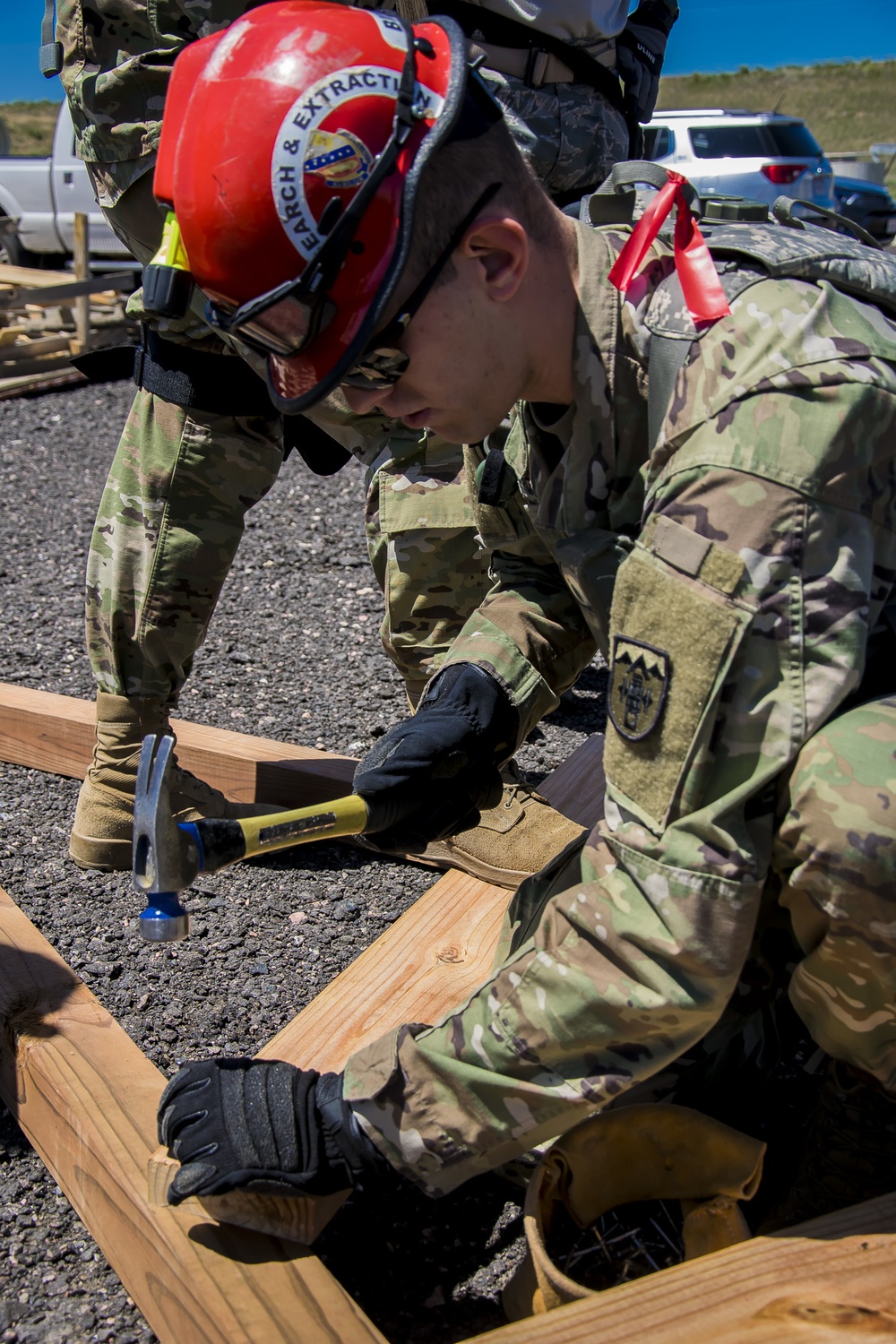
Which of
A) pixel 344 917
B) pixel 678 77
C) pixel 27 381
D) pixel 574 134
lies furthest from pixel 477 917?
pixel 678 77

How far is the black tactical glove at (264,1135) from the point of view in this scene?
1510mm

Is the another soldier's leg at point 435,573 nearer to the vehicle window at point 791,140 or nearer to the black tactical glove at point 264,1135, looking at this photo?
the black tactical glove at point 264,1135

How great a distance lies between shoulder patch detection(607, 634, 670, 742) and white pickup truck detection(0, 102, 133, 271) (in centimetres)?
1210

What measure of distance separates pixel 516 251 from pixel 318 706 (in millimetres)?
2391

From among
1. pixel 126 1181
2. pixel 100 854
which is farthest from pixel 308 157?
pixel 100 854

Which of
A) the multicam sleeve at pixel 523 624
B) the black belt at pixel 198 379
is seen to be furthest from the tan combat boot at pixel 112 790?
the multicam sleeve at pixel 523 624

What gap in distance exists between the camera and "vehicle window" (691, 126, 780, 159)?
1188 cm

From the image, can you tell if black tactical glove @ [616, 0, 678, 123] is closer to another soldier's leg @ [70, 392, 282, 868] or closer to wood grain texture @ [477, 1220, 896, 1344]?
another soldier's leg @ [70, 392, 282, 868]

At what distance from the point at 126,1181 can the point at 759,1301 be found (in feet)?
2.71

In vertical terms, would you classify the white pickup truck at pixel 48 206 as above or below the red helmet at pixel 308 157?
below

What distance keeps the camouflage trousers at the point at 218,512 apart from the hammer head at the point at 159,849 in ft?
3.87

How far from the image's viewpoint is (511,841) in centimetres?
258

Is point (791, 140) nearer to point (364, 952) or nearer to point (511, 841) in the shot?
point (511, 841)

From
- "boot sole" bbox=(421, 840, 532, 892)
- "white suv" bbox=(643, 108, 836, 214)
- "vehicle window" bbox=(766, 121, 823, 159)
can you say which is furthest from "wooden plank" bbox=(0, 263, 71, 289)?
"boot sole" bbox=(421, 840, 532, 892)
